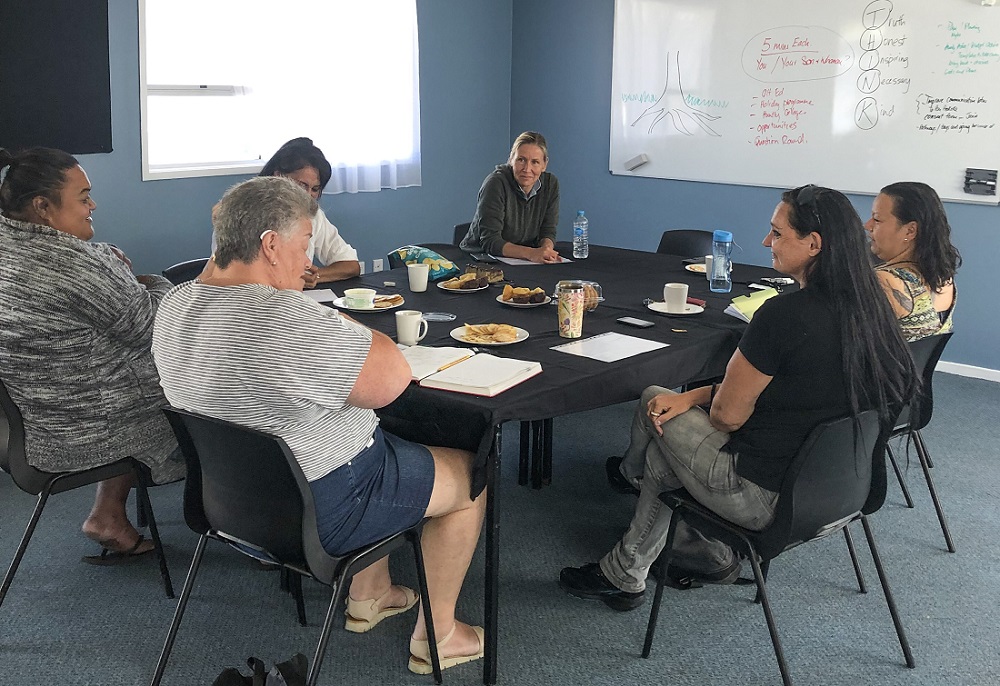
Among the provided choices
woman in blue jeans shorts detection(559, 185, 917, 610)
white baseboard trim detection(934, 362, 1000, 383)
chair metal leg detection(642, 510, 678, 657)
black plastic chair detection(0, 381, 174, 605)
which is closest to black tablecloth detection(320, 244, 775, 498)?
woman in blue jeans shorts detection(559, 185, 917, 610)

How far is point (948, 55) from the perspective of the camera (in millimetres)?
4355

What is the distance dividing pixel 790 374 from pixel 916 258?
97cm

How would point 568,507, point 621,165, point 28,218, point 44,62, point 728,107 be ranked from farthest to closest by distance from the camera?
point 621,165 < point 728,107 < point 44,62 < point 568,507 < point 28,218

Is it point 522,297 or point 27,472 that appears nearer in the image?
point 27,472

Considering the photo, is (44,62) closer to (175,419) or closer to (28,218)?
(28,218)

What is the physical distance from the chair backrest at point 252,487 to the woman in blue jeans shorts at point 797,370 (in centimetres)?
91

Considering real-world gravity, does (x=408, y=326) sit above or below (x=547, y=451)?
above

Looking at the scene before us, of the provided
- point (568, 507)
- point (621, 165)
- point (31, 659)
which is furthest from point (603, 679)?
point (621, 165)

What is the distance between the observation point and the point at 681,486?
2.30 m

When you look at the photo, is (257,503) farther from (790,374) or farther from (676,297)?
(676,297)

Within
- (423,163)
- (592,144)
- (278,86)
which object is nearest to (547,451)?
(278,86)

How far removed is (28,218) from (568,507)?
1.82m

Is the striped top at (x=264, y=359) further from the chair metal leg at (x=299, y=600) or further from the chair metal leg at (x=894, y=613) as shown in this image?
the chair metal leg at (x=894, y=613)

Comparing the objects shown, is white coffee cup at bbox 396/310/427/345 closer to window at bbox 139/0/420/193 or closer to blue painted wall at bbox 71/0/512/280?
blue painted wall at bbox 71/0/512/280
